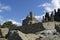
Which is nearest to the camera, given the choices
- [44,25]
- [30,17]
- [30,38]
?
[30,38]

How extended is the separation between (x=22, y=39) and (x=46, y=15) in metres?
47.7

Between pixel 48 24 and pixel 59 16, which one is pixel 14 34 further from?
pixel 59 16

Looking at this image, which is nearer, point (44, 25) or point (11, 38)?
point (11, 38)

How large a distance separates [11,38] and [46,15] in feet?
155

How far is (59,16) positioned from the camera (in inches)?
1997

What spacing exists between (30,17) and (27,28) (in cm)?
3977

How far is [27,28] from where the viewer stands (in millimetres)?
32281

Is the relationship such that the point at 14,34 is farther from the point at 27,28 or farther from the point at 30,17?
the point at 30,17

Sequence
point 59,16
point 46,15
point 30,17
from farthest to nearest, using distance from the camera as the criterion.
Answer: point 30,17 → point 46,15 → point 59,16

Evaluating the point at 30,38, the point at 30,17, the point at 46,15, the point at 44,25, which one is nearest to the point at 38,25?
the point at 44,25

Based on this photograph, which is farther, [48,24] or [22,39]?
[48,24]

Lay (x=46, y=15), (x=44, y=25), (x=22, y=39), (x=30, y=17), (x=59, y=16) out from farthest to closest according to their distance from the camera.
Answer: (x=30, y=17)
(x=46, y=15)
(x=59, y=16)
(x=44, y=25)
(x=22, y=39)

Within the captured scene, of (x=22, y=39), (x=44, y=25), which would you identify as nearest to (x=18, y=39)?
(x=22, y=39)

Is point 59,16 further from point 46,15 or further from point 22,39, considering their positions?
point 22,39
